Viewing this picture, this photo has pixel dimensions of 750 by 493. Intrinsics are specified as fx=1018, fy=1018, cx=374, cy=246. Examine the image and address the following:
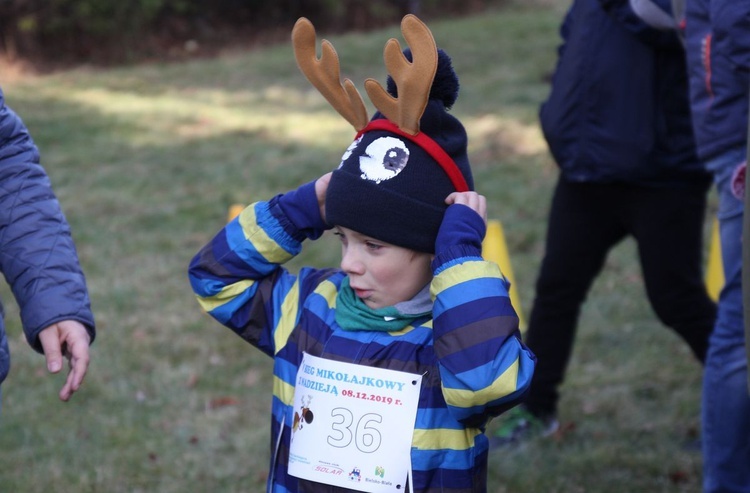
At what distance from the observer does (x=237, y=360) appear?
4914 mm

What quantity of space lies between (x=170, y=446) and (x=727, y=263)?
7.54 feet

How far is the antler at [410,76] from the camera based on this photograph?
2012 mm

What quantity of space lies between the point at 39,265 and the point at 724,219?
1847mm

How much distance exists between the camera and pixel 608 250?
3670 millimetres

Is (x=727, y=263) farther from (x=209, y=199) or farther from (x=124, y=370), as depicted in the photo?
(x=209, y=199)

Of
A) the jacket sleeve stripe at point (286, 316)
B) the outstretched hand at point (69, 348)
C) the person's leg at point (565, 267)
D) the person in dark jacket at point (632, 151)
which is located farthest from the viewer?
the person's leg at point (565, 267)

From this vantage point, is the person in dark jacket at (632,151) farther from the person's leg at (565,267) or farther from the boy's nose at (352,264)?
the boy's nose at (352,264)

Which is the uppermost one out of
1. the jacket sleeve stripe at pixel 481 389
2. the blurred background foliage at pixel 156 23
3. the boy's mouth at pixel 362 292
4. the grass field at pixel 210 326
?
the boy's mouth at pixel 362 292

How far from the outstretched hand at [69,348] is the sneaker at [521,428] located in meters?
2.05

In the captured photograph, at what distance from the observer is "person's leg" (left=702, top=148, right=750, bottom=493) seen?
285 centimetres

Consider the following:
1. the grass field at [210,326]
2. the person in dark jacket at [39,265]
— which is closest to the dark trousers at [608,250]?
the grass field at [210,326]

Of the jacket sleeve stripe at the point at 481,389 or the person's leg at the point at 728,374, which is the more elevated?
the jacket sleeve stripe at the point at 481,389

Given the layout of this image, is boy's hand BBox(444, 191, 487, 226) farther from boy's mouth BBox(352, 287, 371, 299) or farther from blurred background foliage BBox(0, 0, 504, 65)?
blurred background foliage BBox(0, 0, 504, 65)

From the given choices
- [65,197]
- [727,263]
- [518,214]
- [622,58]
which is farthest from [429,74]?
[65,197]
